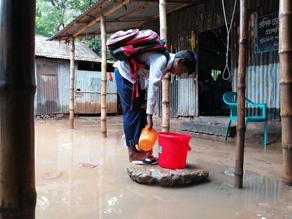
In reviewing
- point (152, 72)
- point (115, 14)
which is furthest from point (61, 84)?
point (152, 72)

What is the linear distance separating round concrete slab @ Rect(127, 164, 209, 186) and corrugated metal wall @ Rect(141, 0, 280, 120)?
362 centimetres

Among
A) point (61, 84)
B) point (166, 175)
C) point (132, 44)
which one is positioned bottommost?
point (166, 175)

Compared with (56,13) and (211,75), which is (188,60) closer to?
(211,75)

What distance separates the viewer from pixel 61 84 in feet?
39.6

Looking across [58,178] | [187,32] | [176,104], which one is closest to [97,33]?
[187,32]

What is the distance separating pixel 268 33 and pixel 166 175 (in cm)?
461

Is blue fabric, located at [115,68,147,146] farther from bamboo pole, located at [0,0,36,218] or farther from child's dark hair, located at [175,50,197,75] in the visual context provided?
bamboo pole, located at [0,0,36,218]

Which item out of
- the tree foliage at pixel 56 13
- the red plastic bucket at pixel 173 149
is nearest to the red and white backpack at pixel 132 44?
the red plastic bucket at pixel 173 149

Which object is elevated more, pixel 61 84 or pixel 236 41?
pixel 236 41

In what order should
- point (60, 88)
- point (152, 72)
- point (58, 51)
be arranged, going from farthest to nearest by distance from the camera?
1. point (58, 51)
2. point (60, 88)
3. point (152, 72)

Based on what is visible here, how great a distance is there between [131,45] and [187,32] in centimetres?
527

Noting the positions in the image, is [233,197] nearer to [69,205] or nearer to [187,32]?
[69,205]

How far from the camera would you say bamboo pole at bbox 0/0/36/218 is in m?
0.70

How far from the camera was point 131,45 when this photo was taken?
2572 millimetres
